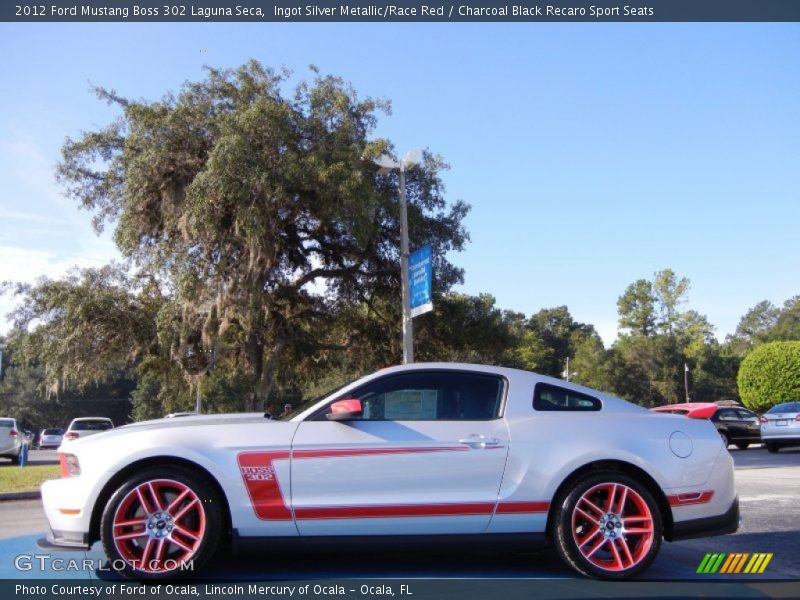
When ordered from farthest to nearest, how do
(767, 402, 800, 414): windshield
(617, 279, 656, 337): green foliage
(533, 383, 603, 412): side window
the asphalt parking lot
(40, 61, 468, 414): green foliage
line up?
(617, 279, 656, 337): green foliage → (767, 402, 800, 414): windshield → (40, 61, 468, 414): green foliage → (533, 383, 603, 412): side window → the asphalt parking lot

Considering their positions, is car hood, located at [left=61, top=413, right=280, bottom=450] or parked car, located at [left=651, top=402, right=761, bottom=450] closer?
car hood, located at [left=61, top=413, right=280, bottom=450]

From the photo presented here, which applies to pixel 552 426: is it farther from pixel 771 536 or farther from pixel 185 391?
pixel 185 391

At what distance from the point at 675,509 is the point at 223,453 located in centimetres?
302

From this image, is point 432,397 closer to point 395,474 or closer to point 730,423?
point 395,474

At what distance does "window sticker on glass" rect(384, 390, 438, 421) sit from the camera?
15.5 feet

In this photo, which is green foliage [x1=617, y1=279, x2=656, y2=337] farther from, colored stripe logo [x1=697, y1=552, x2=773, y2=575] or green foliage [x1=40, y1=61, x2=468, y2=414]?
colored stripe logo [x1=697, y1=552, x2=773, y2=575]

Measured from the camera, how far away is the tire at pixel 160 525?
4.30 metres

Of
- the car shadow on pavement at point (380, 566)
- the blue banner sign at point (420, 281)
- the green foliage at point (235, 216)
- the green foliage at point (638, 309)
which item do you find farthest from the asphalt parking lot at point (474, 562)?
the green foliage at point (638, 309)

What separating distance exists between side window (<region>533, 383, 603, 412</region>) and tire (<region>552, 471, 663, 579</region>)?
0.49m

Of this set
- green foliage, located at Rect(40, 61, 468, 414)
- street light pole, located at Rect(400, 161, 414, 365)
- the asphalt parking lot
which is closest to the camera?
the asphalt parking lot

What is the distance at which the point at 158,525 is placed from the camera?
4367mm

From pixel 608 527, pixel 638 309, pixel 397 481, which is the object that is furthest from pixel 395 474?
pixel 638 309

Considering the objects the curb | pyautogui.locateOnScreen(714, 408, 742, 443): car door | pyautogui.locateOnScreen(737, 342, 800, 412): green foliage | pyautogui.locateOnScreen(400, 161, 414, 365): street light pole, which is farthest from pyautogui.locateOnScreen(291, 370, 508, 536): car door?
pyautogui.locateOnScreen(737, 342, 800, 412): green foliage

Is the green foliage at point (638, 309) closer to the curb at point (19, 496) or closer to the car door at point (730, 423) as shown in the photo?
the car door at point (730, 423)
